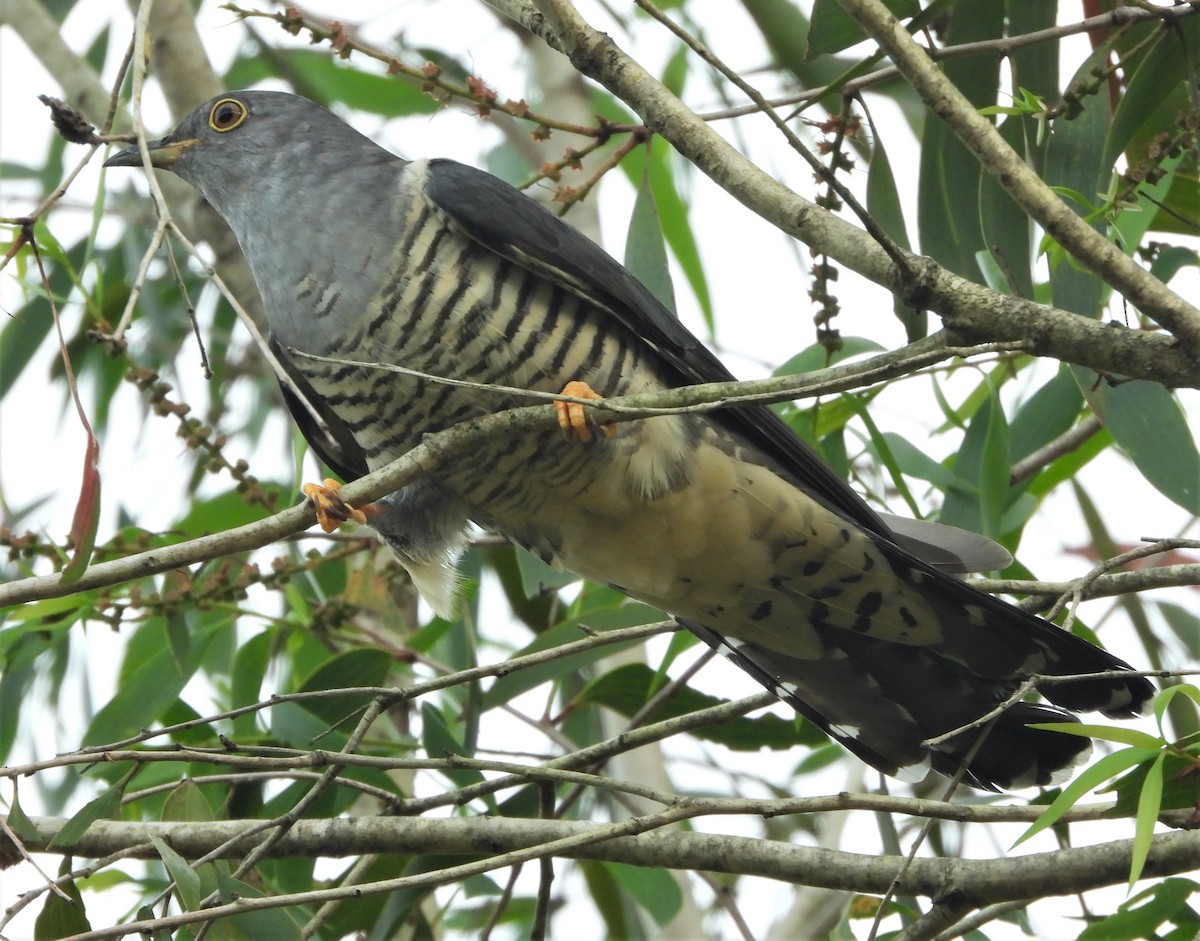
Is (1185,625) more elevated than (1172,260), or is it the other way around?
(1172,260)

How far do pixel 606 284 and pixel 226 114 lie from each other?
1.07 m

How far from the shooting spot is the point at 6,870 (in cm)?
198

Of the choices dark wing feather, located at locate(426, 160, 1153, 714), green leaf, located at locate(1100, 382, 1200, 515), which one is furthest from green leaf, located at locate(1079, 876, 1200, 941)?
green leaf, located at locate(1100, 382, 1200, 515)

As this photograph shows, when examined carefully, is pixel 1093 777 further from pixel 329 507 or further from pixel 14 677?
pixel 14 677

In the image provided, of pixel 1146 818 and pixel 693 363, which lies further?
pixel 693 363

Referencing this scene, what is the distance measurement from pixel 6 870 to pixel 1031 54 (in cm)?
213

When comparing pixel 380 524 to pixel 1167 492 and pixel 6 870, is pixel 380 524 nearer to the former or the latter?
pixel 6 870

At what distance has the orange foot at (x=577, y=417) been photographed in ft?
7.61

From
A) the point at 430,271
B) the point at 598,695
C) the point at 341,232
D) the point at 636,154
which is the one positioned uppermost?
the point at 636,154

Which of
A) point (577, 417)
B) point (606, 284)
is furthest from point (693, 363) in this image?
point (577, 417)

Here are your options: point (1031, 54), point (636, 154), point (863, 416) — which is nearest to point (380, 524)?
point (863, 416)

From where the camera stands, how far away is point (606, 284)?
8.16ft

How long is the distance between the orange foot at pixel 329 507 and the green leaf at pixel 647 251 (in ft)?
2.37

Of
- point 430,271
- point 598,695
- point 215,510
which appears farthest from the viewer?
point 215,510
